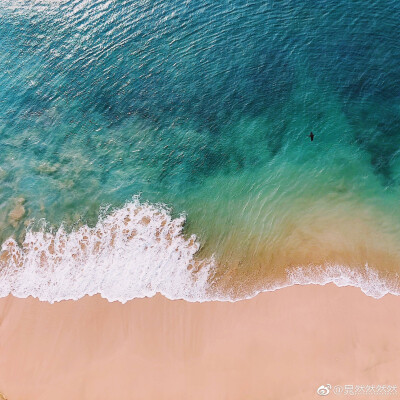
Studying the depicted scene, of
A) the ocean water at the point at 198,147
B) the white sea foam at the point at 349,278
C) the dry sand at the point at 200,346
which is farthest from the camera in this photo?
the ocean water at the point at 198,147

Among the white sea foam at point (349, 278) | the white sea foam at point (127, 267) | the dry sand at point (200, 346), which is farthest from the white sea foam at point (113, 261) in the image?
the white sea foam at point (349, 278)

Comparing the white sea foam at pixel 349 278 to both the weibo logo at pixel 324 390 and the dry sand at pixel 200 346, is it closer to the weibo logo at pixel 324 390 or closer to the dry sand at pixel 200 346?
the dry sand at pixel 200 346

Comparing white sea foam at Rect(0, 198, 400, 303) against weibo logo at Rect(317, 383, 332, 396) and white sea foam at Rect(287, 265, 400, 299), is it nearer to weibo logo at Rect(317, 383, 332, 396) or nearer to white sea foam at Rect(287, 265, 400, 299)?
white sea foam at Rect(287, 265, 400, 299)

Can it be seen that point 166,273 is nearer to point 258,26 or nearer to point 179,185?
point 179,185

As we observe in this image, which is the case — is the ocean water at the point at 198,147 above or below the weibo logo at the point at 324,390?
above

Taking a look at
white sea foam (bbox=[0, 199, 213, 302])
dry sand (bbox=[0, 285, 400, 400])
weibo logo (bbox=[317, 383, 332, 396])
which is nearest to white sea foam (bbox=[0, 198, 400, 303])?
white sea foam (bbox=[0, 199, 213, 302])

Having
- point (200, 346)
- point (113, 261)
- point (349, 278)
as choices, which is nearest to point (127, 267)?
point (113, 261)
